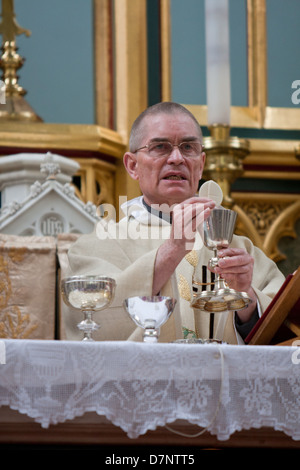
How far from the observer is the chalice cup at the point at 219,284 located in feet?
8.23

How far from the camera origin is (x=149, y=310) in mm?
2387

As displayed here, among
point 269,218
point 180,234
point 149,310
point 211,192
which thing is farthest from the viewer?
point 269,218

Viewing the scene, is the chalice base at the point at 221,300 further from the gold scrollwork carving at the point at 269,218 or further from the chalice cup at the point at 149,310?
the gold scrollwork carving at the point at 269,218

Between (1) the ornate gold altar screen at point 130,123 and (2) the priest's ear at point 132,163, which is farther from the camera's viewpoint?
(1) the ornate gold altar screen at point 130,123

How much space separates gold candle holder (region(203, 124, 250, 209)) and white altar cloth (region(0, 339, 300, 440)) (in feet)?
5.42

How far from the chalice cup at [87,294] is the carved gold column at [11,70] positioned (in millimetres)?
2080

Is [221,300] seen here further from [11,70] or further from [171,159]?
[11,70]

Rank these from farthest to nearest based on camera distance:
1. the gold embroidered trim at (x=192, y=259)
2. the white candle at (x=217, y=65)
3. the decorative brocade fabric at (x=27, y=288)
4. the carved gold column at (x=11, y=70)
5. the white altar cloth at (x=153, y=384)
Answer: the carved gold column at (x=11, y=70)
the white candle at (x=217, y=65)
the decorative brocade fabric at (x=27, y=288)
the gold embroidered trim at (x=192, y=259)
the white altar cloth at (x=153, y=384)

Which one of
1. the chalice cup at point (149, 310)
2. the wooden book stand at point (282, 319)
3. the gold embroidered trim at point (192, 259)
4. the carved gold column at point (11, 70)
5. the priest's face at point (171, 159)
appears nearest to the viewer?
the chalice cup at point (149, 310)

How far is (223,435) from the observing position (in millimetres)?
2021

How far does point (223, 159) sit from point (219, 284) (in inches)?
46.5

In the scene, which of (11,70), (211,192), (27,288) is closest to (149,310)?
(211,192)

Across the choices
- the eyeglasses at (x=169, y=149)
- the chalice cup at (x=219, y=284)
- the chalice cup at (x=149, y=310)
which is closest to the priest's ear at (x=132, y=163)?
the eyeglasses at (x=169, y=149)

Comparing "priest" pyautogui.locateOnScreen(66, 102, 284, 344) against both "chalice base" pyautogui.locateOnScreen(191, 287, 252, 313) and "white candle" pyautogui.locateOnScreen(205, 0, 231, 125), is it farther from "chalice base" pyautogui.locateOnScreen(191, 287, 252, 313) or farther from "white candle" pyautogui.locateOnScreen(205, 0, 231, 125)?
"white candle" pyautogui.locateOnScreen(205, 0, 231, 125)
